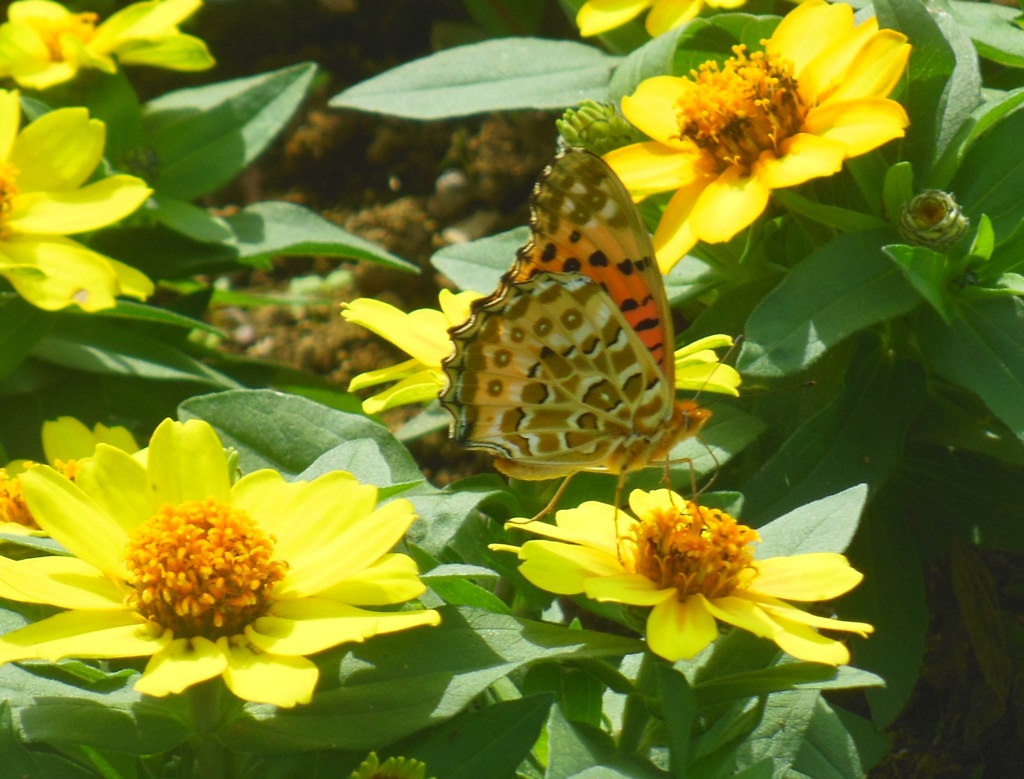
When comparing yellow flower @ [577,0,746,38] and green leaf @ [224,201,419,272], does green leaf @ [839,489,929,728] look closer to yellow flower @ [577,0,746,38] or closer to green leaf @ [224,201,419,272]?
yellow flower @ [577,0,746,38]

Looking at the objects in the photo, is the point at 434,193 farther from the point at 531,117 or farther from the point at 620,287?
the point at 620,287

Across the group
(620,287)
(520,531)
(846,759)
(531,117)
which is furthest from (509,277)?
(531,117)

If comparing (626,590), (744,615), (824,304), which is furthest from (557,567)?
(824,304)

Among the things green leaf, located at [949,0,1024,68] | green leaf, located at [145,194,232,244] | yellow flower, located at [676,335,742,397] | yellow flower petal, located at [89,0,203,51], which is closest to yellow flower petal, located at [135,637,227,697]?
yellow flower, located at [676,335,742,397]

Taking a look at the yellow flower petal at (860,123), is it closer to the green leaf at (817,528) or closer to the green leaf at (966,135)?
the green leaf at (966,135)

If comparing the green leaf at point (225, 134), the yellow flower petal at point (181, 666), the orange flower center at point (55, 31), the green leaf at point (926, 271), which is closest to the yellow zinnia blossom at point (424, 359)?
the green leaf at point (926, 271)

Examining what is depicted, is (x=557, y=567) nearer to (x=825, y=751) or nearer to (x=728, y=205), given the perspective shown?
(x=825, y=751)
